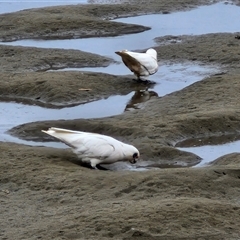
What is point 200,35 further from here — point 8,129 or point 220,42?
point 8,129

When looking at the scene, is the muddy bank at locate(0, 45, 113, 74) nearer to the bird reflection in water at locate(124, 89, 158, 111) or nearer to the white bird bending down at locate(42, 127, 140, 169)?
the bird reflection in water at locate(124, 89, 158, 111)

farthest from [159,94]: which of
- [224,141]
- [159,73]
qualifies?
[224,141]

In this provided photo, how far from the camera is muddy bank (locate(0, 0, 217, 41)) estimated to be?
18062mm

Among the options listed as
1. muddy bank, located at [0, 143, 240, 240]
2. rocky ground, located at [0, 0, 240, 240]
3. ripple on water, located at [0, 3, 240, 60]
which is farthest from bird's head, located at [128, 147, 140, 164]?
ripple on water, located at [0, 3, 240, 60]

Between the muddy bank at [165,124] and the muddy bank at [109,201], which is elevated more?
the muddy bank at [109,201]

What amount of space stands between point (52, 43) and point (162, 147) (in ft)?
25.9

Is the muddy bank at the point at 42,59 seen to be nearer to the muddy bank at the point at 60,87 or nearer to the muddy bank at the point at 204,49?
the muddy bank at the point at 60,87

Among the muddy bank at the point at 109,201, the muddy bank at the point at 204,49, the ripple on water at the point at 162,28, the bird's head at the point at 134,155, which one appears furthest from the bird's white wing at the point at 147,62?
the bird's head at the point at 134,155

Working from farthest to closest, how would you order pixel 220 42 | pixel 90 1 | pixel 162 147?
pixel 90 1 < pixel 220 42 < pixel 162 147

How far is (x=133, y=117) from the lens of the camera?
11.4 m

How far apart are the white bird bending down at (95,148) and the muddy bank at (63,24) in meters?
8.93

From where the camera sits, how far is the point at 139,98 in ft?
42.3

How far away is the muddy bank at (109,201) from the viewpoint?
6.91 m

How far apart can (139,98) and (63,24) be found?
612 cm
